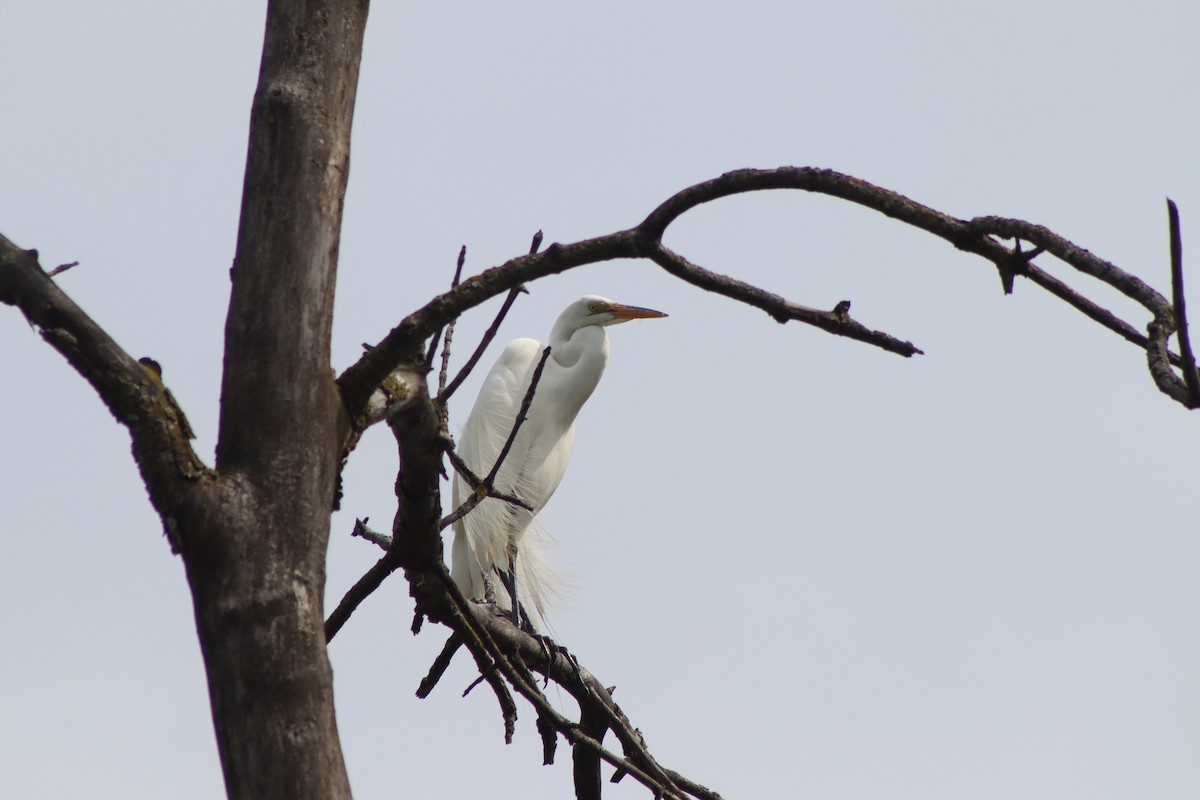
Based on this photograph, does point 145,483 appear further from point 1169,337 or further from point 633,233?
point 1169,337

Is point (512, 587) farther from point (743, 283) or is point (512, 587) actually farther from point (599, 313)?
point (743, 283)

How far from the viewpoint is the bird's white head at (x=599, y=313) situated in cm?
662

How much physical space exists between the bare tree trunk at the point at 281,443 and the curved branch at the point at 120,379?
4 cm

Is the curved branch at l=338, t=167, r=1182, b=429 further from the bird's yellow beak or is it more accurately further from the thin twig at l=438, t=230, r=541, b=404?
the bird's yellow beak

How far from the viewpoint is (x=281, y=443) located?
6.00 feet

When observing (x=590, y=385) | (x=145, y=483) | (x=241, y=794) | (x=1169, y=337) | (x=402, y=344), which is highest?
(x=590, y=385)

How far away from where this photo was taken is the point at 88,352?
5.49 feet

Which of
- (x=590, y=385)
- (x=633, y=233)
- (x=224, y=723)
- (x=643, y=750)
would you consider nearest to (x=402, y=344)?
(x=633, y=233)

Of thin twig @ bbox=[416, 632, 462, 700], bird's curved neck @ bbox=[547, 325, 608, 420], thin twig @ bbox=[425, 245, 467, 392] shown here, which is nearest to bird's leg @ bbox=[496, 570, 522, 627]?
bird's curved neck @ bbox=[547, 325, 608, 420]

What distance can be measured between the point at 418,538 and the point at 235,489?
0.78m

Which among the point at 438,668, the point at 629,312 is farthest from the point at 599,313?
the point at 438,668

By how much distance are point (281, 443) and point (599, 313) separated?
4.86 m

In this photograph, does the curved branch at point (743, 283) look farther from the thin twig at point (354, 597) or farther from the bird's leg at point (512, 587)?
the bird's leg at point (512, 587)

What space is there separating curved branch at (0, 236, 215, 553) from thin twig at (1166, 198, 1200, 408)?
3.97ft
